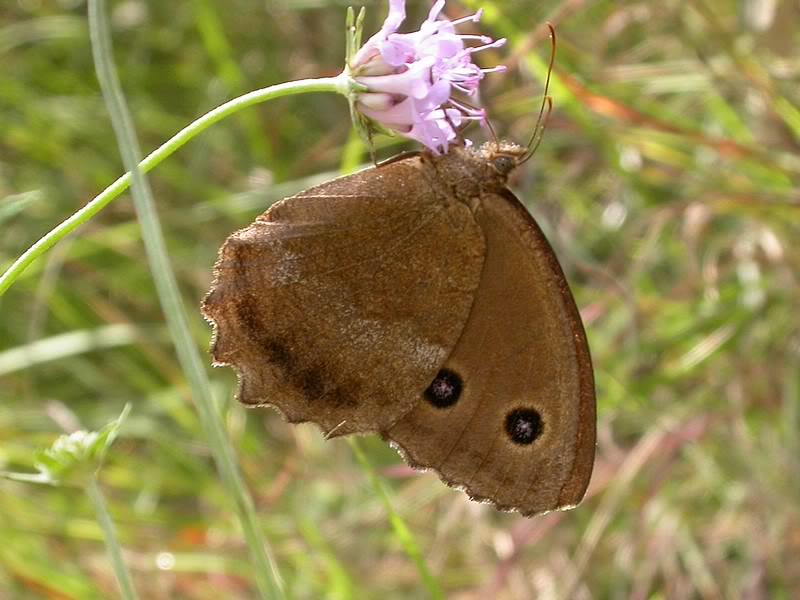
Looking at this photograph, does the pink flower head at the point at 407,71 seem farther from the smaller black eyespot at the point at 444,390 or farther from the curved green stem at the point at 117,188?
the smaller black eyespot at the point at 444,390

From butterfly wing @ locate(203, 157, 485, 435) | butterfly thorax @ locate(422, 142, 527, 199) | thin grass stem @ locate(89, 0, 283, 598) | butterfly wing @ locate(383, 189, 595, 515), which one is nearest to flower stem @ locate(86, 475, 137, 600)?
thin grass stem @ locate(89, 0, 283, 598)

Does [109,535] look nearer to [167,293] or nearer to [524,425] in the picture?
[167,293]

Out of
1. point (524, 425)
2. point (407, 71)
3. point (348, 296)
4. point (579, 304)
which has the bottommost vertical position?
point (579, 304)

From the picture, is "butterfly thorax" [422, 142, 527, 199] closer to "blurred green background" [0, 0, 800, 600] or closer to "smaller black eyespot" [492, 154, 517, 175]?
"smaller black eyespot" [492, 154, 517, 175]

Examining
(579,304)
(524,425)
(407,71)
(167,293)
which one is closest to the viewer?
(167,293)

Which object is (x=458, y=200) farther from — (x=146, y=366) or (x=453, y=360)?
(x=146, y=366)

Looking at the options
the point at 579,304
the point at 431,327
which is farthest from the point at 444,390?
the point at 579,304
